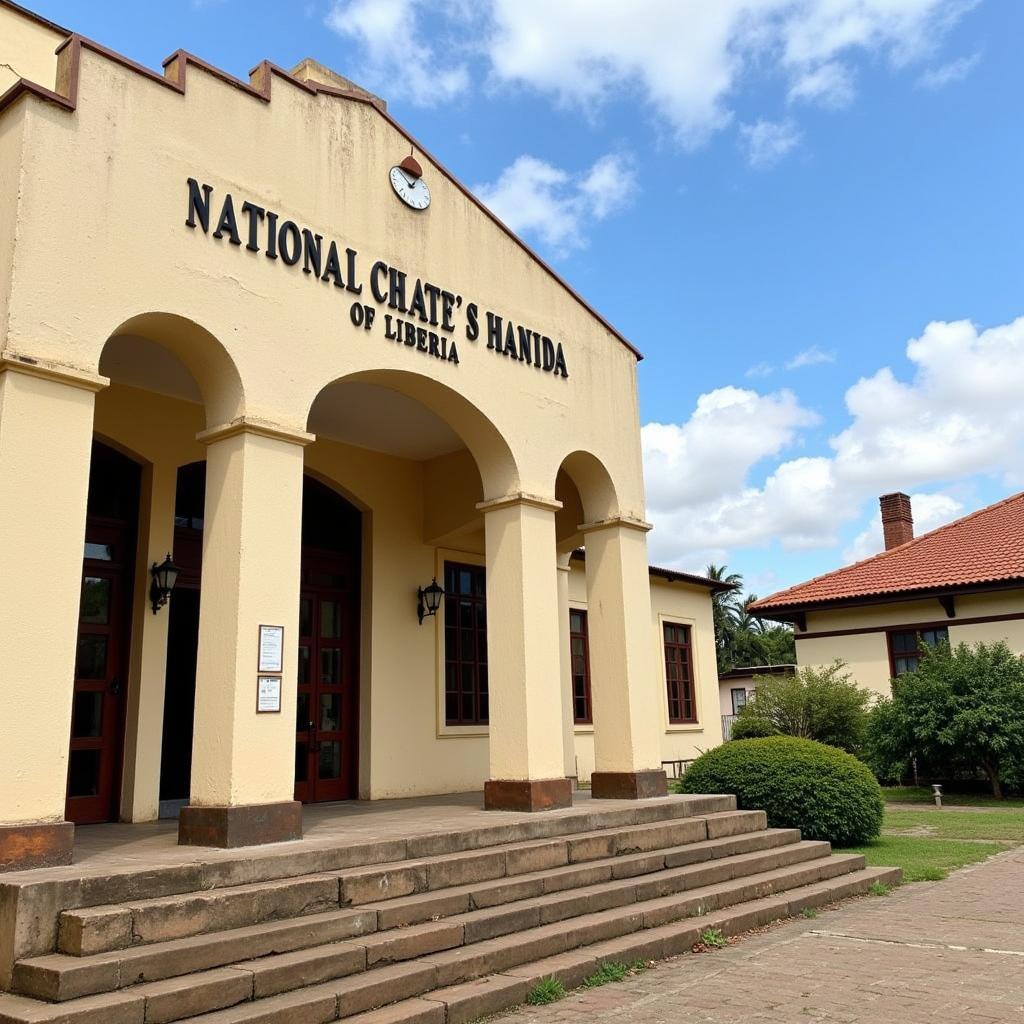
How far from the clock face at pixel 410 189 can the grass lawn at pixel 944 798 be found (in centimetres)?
1264

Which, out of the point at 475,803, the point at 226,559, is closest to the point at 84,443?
the point at 226,559

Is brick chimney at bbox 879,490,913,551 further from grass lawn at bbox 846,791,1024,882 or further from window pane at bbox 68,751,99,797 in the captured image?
window pane at bbox 68,751,99,797

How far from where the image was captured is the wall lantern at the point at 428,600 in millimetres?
11875

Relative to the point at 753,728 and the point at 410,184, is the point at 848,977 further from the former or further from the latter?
the point at 753,728

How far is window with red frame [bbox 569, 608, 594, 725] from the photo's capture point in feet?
51.5

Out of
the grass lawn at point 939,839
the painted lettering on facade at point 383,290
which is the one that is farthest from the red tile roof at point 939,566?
the painted lettering on facade at point 383,290

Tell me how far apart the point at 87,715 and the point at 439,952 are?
4.76 meters

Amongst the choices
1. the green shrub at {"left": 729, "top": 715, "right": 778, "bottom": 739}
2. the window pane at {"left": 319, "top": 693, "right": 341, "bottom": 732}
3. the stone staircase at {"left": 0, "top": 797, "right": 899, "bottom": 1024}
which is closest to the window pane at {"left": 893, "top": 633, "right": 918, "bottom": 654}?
the green shrub at {"left": 729, "top": 715, "right": 778, "bottom": 739}

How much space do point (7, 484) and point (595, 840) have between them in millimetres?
4978

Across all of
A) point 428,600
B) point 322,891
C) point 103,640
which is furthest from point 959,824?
point 103,640

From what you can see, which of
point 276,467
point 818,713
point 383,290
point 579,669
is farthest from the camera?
point 818,713

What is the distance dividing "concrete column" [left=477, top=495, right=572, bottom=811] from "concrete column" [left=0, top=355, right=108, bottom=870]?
13.8 ft

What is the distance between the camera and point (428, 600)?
1189 cm

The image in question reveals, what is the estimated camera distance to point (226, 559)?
22.5 feet
